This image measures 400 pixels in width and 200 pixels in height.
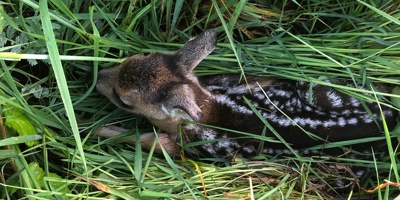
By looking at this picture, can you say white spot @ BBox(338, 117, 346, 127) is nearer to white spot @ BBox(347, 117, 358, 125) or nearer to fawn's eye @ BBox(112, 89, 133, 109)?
white spot @ BBox(347, 117, 358, 125)

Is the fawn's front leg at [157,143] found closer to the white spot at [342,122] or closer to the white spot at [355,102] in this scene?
the white spot at [342,122]

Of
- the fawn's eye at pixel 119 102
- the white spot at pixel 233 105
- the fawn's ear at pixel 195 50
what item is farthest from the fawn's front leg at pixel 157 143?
the fawn's ear at pixel 195 50

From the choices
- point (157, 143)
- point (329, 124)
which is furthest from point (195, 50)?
point (329, 124)

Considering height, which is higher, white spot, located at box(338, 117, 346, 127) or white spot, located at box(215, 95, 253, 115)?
white spot, located at box(215, 95, 253, 115)

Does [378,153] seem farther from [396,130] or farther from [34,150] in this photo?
[34,150]

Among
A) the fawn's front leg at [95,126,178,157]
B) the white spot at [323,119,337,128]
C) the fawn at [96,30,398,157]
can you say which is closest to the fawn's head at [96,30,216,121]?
the fawn at [96,30,398,157]

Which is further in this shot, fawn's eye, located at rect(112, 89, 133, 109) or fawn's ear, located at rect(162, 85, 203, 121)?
fawn's eye, located at rect(112, 89, 133, 109)

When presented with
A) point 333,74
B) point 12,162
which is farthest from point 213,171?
point 12,162

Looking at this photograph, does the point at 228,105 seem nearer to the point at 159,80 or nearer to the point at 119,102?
the point at 159,80
